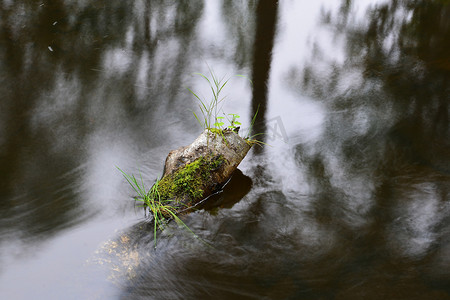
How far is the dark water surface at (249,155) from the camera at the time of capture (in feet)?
11.3

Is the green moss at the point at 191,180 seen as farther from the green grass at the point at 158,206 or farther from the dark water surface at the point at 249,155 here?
the dark water surface at the point at 249,155

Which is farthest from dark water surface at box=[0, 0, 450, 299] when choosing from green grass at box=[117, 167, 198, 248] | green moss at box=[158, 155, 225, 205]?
green moss at box=[158, 155, 225, 205]

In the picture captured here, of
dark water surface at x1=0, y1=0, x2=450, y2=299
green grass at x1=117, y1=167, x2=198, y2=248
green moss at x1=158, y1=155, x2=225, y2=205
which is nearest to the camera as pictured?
dark water surface at x1=0, y1=0, x2=450, y2=299

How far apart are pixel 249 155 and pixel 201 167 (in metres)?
0.76

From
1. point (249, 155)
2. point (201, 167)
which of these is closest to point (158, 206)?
point (201, 167)

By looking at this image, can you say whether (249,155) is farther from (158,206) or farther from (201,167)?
(158,206)

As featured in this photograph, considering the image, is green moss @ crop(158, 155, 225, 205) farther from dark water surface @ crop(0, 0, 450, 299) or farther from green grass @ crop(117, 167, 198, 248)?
dark water surface @ crop(0, 0, 450, 299)

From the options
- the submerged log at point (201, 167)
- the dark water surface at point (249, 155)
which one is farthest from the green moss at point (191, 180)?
the dark water surface at point (249, 155)

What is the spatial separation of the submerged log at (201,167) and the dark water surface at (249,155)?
7.2 inches

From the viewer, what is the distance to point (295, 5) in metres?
7.91

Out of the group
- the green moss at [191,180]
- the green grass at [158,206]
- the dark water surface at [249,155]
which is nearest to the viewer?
the dark water surface at [249,155]

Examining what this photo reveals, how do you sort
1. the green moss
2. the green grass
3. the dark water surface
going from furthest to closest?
the green moss
the green grass
the dark water surface

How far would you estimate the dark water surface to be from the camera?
3.43 metres

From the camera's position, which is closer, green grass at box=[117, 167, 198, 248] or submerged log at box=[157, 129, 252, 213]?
green grass at box=[117, 167, 198, 248]
